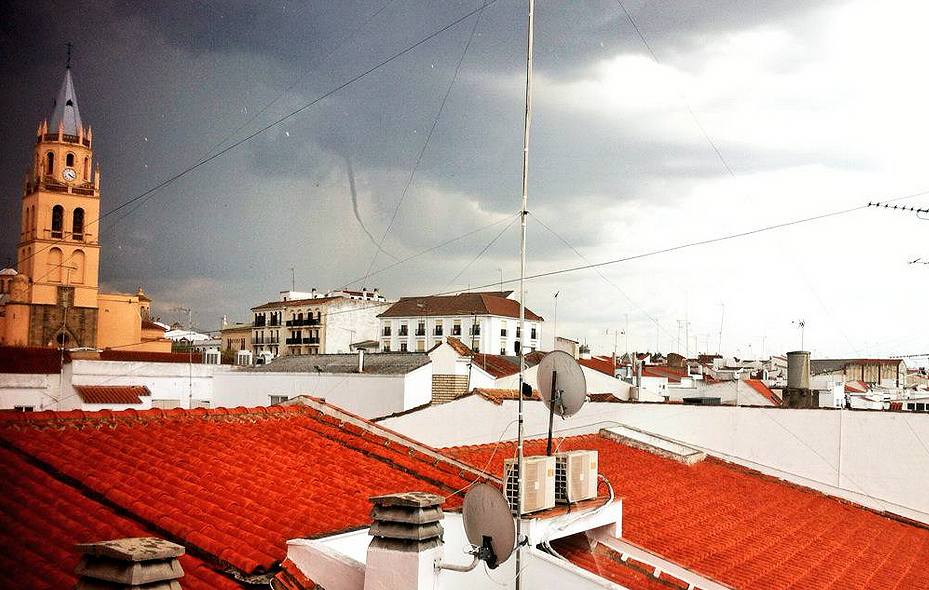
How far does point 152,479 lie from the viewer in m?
6.38

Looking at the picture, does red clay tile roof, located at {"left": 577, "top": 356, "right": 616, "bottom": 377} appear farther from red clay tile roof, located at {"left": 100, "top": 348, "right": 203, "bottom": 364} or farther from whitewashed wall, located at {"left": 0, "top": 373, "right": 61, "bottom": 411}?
whitewashed wall, located at {"left": 0, "top": 373, "right": 61, "bottom": 411}

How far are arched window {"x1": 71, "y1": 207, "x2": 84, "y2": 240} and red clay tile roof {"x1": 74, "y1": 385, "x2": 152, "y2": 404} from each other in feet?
57.9

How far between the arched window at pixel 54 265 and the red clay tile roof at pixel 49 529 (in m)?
2.23

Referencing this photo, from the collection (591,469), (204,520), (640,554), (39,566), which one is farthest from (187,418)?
(640,554)

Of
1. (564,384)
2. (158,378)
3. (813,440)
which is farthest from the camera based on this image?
(158,378)

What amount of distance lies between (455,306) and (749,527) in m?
45.3

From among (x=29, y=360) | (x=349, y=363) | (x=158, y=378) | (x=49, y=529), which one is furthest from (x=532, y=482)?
(x=158, y=378)

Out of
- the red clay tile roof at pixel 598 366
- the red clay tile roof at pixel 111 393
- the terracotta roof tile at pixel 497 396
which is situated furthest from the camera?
the red clay tile roof at pixel 598 366

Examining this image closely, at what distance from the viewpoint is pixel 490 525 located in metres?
5.26

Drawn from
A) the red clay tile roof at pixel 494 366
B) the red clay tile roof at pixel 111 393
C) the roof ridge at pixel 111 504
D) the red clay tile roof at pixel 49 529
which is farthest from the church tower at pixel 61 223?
the red clay tile roof at pixel 494 366

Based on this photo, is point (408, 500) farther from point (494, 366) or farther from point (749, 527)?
point (494, 366)

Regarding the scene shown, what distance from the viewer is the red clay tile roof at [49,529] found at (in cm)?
445

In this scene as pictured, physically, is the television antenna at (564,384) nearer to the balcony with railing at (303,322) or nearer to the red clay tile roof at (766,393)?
the red clay tile roof at (766,393)

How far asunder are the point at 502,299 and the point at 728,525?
4746 cm
